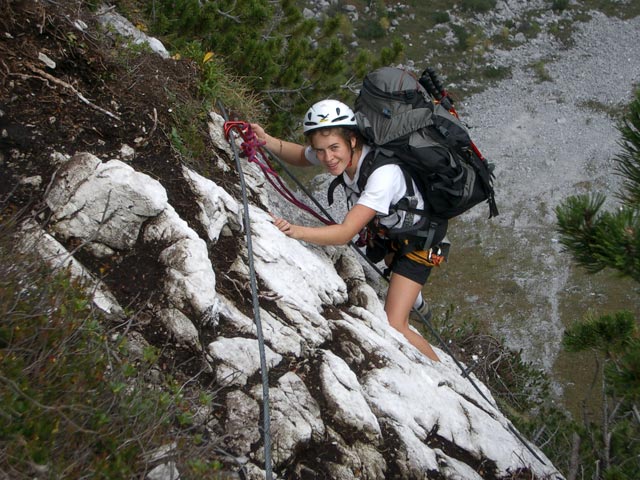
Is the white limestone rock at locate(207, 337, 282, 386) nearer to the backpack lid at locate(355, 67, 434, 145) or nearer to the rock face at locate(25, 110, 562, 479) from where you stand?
the rock face at locate(25, 110, 562, 479)

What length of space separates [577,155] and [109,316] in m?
25.5

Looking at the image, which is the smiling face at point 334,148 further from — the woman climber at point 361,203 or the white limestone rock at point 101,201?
the white limestone rock at point 101,201

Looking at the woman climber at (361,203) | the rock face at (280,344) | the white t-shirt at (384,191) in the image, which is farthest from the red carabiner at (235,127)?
the white t-shirt at (384,191)

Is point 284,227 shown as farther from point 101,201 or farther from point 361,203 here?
point 101,201

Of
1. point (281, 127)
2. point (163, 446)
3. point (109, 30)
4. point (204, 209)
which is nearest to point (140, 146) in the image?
point (204, 209)

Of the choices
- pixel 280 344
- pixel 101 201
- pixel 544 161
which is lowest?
pixel 544 161

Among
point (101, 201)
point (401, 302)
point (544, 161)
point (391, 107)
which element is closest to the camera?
point (101, 201)

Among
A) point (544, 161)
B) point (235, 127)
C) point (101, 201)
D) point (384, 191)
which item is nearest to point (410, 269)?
point (384, 191)

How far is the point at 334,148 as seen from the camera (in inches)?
219

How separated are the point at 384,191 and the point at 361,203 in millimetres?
226

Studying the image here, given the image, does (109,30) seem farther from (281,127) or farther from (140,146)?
(281,127)

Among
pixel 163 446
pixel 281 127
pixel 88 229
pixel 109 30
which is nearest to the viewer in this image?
pixel 163 446

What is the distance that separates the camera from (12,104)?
4.81 m

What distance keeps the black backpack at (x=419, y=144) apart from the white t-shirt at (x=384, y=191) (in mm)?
57
